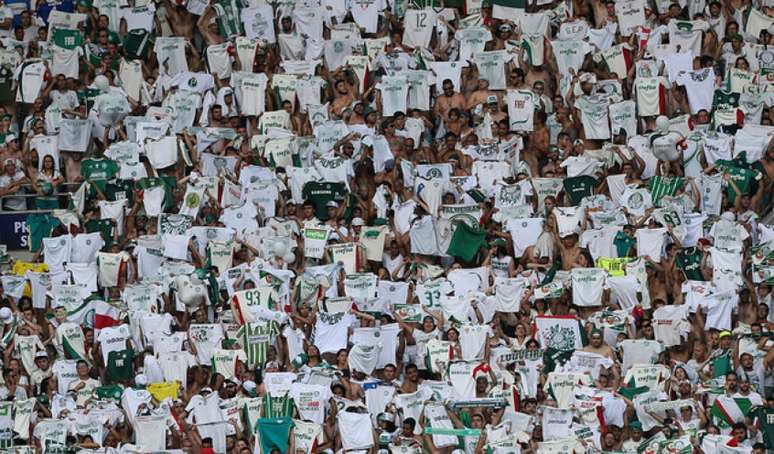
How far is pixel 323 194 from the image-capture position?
36781 mm

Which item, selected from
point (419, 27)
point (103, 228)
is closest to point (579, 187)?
point (419, 27)

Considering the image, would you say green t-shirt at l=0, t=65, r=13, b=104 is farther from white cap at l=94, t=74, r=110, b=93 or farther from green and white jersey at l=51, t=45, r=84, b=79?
white cap at l=94, t=74, r=110, b=93

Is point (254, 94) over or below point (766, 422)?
over

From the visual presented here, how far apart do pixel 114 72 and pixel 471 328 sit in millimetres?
9054

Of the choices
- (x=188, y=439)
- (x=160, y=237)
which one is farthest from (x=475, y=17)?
(x=188, y=439)

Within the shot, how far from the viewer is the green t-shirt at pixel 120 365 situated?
34.1 metres

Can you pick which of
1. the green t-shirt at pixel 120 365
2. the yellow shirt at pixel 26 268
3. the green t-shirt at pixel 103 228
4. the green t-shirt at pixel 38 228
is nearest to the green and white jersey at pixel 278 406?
the green t-shirt at pixel 120 365

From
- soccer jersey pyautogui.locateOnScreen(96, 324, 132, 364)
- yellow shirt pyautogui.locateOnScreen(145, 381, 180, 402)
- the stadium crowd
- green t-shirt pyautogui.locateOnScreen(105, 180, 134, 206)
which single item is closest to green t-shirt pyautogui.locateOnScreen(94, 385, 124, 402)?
the stadium crowd

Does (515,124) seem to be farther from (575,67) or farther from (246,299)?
(246,299)

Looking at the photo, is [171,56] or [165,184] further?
[171,56]

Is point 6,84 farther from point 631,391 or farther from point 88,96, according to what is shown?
point 631,391

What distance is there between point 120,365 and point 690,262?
26.1ft

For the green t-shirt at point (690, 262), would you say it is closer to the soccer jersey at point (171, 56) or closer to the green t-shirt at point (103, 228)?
the green t-shirt at point (103, 228)

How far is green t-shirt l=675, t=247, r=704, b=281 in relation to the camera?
34.7 m
